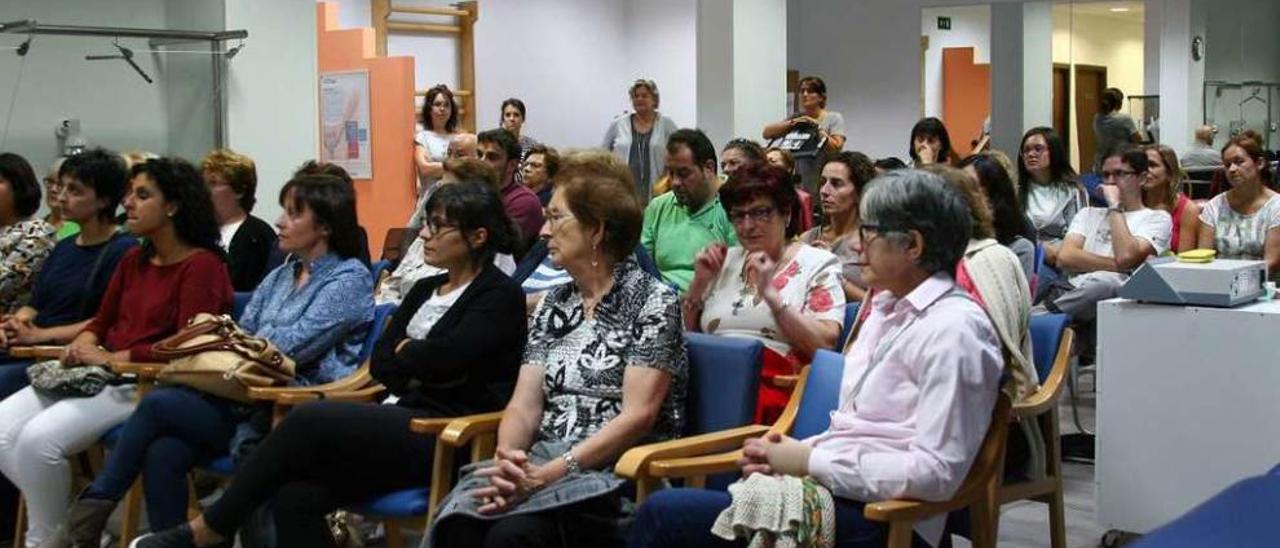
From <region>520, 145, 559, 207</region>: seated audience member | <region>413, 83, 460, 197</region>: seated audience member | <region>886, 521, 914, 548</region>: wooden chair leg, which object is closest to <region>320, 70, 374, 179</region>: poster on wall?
<region>413, 83, 460, 197</region>: seated audience member

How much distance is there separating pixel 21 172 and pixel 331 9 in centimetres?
535

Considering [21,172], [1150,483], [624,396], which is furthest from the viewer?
[21,172]

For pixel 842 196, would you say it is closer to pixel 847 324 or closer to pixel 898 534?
pixel 847 324

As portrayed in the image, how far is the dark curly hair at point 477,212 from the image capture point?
4035 millimetres

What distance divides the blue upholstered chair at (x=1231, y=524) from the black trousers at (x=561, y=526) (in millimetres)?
1374

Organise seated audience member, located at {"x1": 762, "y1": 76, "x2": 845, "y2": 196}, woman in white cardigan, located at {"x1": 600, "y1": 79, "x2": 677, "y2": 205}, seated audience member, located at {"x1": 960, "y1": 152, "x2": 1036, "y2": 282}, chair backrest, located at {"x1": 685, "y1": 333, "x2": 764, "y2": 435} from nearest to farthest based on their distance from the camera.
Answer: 1. chair backrest, located at {"x1": 685, "y1": 333, "x2": 764, "y2": 435}
2. seated audience member, located at {"x1": 960, "y1": 152, "x2": 1036, "y2": 282}
3. seated audience member, located at {"x1": 762, "y1": 76, "x2": 845, "y2": 196}
4. woman in white cardigan, located at {"x1": 600, "y1": 79, "x2": 677, "y2": 205}

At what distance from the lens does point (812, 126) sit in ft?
28.4

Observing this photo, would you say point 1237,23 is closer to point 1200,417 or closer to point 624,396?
point 1200,417

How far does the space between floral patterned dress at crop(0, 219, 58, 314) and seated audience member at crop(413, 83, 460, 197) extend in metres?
4.93

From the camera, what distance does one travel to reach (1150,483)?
4.38 metres

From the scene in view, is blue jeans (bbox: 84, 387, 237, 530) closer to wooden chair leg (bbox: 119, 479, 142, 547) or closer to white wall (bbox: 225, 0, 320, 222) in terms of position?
wooden chair leg (bbox: 119, 479, 142, 547)

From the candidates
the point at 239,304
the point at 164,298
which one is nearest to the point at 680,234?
the point at 239,304

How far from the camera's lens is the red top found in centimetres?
464

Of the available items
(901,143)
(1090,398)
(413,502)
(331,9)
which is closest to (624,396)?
(413,502)
